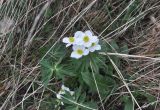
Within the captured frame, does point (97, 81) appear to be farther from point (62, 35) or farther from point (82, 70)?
point (62, 35)

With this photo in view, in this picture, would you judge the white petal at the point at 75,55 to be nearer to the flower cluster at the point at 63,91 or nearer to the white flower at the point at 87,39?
the white flower at the point at 87,39

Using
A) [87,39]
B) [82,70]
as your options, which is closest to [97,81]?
[82,70]

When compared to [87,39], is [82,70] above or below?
below

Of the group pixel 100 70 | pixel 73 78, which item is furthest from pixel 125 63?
pixel 73 78

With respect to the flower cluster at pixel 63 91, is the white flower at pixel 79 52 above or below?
above

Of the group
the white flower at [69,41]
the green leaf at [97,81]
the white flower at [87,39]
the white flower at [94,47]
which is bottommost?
the green leaf at [97,81]

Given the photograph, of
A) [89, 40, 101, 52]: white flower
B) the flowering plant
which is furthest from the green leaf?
[89, 40, 101, 52]: white flower

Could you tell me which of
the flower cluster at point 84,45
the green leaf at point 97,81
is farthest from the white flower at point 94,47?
the green leaf at point 97,81

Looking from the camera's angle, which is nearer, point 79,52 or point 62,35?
point 79,52

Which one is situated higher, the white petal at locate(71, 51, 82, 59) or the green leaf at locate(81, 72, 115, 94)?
the white petal at locate(71, 51, 82, 59)

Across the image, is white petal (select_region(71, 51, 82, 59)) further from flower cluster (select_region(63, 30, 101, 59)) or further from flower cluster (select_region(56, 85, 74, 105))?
flower cluster (select_region(56, 85, 74, 105))

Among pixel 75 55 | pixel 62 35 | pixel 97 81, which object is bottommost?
pixel 97 81
